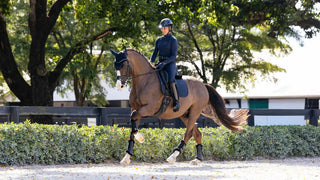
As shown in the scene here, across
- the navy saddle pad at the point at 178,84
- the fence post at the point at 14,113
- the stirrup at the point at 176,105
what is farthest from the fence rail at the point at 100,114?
the stirrup at the point at 176,105

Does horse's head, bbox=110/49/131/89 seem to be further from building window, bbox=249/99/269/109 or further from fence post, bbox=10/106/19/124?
building window, bbox=249/99/269/109

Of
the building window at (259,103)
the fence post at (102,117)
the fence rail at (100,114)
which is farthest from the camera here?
the building window at (259,103)

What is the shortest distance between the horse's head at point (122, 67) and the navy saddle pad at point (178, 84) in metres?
0.89

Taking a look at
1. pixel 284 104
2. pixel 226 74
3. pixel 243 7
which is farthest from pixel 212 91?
pixel 284 104

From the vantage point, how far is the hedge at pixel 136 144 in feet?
35.4

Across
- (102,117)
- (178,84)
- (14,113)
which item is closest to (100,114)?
(102,117)

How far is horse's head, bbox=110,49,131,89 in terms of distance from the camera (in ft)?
28.8

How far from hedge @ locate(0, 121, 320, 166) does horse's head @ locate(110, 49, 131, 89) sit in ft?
10.9

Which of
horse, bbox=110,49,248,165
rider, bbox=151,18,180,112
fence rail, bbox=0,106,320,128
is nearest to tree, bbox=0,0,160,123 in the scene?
fence rail, bbox=0,106,320,128

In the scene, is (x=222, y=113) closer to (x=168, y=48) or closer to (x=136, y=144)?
(x=136, y=144)

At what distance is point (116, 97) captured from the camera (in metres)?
46.4

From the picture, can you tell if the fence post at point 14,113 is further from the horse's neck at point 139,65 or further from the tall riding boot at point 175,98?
the tall riding boot at point 175,98

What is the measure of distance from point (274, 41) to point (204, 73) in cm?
523

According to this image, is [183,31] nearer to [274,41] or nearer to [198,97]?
[274,41]
